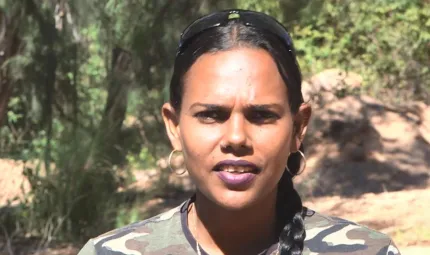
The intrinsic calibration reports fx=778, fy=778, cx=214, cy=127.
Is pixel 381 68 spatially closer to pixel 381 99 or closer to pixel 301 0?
pixel 381 99

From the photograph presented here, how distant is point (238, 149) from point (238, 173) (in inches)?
1.8

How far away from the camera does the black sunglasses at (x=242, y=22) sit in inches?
61.7

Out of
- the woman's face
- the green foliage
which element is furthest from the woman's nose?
the green foliage

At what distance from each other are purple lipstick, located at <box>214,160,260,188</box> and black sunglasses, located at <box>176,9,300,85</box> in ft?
0.86

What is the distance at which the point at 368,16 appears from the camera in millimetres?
10812

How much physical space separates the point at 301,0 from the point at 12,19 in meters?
1.89

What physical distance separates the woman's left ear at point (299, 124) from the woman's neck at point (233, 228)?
0.11m

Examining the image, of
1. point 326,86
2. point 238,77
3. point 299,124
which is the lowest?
point 326,86

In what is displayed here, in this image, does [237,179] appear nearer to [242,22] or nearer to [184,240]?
[184,240]

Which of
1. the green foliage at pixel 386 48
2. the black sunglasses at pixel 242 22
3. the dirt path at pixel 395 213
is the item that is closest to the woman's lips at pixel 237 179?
the black sunglasses at pixel 242 22

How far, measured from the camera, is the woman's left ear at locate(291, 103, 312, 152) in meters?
1.60

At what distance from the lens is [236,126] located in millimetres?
1475

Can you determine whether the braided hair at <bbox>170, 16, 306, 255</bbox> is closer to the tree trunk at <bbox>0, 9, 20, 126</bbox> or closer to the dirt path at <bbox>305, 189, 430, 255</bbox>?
the dirt path at <bbox>305, 189, 430, 255</bbox>

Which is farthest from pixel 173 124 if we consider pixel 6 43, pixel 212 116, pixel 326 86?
pixel 326 86
